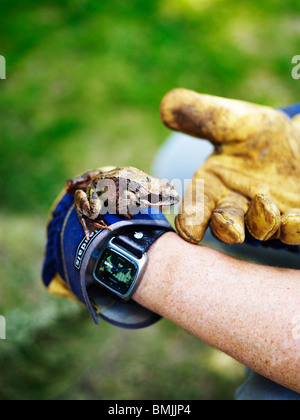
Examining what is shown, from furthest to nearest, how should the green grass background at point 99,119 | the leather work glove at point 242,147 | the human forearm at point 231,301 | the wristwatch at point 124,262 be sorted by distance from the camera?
the green grass background at point 99,119, the leather work glove at point 242,147, the wristwatch at point 124,262, the human forearm at point 231,301

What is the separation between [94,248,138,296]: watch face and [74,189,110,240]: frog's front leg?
0.09m

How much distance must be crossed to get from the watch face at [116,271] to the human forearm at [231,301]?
5cm

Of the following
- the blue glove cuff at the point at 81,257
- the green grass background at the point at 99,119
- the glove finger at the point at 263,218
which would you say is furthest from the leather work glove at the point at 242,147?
the green grass background at the point at 99,119

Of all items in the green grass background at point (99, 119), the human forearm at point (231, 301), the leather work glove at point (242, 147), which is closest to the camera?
the human forearm at point (231, 301)

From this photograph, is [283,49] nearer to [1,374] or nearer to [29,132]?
[29,132]

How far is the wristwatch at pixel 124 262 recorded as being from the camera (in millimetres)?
1009

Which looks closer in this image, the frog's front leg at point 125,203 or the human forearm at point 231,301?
the human forearm at point 231,301

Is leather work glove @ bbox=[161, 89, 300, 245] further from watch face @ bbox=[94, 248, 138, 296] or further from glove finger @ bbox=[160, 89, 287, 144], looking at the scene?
watch face @ bbox=[94, 248, 138, 296]

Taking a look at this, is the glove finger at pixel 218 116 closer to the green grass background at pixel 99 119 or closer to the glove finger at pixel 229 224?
the glove finger at pixel 229 224

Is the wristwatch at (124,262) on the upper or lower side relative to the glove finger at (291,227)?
lower

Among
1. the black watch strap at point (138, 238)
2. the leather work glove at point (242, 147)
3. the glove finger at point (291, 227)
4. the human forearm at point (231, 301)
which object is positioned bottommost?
the human forearm at point (231, 301)

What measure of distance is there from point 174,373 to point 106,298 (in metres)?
1.16

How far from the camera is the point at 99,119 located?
3053 millimetres

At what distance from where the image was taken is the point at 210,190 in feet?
3.85
